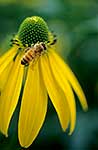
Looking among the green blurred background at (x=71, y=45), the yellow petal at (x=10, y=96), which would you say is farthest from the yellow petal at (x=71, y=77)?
the green blurred background at (x=71, y=45)

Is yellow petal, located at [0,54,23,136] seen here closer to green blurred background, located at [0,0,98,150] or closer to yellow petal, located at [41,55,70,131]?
yellow petal, located at [41,55,70,131]

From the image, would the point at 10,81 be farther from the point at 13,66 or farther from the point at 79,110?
the point at 79,110

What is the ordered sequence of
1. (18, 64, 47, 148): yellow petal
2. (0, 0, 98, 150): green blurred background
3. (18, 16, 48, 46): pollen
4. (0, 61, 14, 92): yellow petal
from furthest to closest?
(0, 0, 98, 150): green blurred background < (18, 16, 48, 46): pollen < (0, 61, 14, 92): yellow petal < (18, 64, 47, 148): yellow petal

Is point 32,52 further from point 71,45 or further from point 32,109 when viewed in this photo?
point 71,45

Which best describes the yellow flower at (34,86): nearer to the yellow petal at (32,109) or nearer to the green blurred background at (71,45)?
the yellow petal at (32,109)

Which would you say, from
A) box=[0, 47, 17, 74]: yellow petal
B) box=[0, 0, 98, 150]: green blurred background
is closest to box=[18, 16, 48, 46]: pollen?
box=[0, 47, 17, 74]: yellow petal

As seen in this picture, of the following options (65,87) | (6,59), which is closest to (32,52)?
(6,59)
